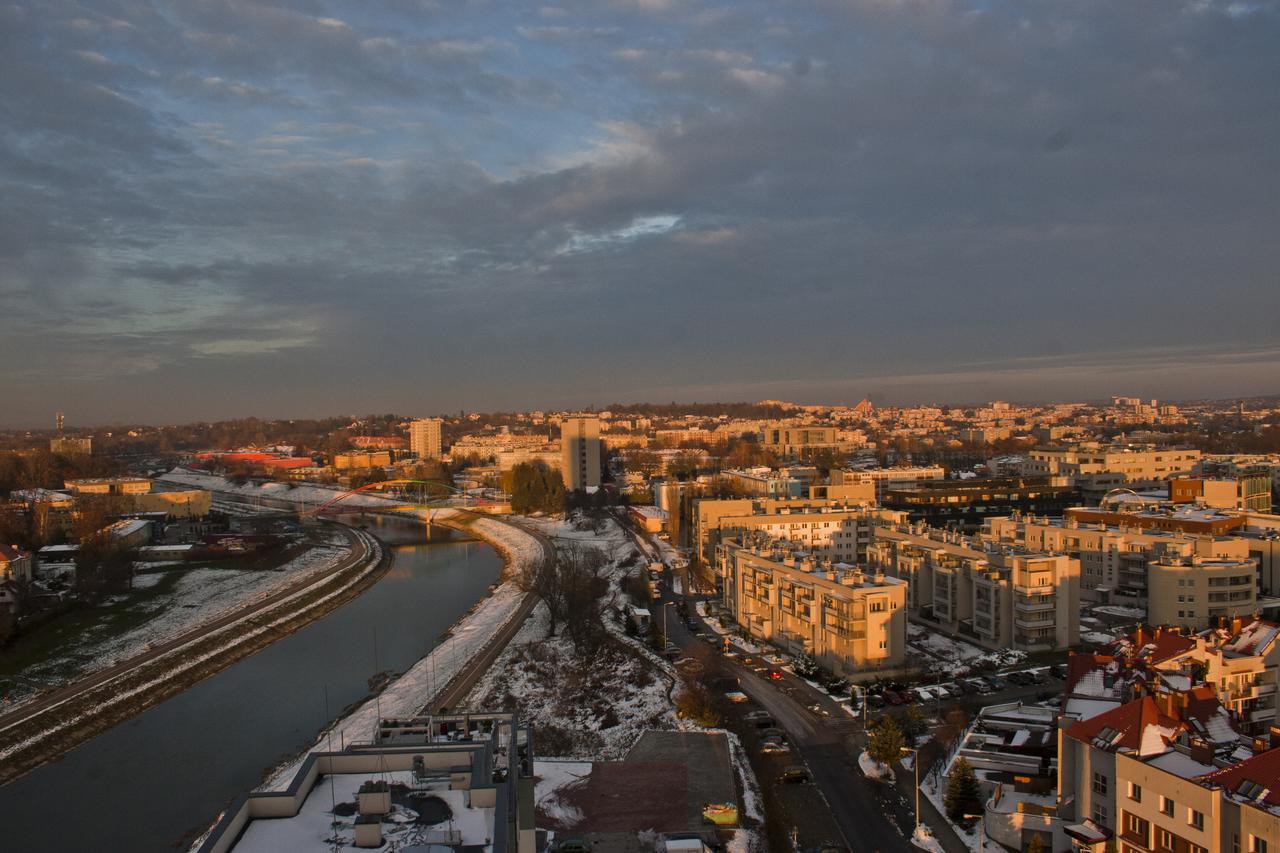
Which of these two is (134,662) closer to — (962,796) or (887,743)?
(887,743)

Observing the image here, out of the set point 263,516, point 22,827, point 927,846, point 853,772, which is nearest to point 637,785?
point 853,772

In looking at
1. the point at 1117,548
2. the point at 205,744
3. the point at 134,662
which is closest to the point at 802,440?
the point at 1117,548

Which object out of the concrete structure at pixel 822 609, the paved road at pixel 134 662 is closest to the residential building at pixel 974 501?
the concrete structure at pixel 822 609

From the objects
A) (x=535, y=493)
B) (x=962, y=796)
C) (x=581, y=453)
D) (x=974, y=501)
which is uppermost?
(x=581, y=453)

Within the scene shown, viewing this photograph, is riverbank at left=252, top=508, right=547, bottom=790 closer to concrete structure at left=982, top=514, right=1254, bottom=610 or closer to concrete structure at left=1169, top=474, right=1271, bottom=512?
concrete structure at left=982, top=514, right=1254, bottom=610

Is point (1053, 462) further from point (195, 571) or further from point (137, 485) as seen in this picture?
point (137, 485)

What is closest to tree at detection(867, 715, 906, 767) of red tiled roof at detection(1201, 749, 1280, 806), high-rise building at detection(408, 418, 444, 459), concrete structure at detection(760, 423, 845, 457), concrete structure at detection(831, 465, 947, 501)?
red tiled roof at detection(1201, 749, 1280, 806)


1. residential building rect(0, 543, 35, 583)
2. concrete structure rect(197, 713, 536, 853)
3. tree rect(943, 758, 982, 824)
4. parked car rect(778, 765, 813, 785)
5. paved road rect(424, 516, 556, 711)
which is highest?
concrete structure rect(197, 713, 536, 853)

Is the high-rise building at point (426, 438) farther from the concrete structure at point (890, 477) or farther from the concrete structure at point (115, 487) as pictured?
the concrete structure at point (890, 477)
